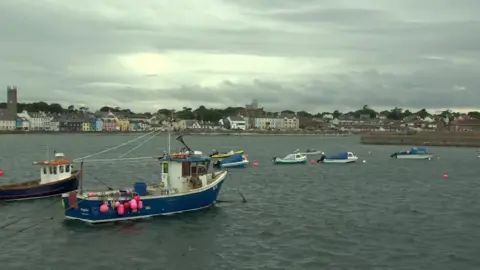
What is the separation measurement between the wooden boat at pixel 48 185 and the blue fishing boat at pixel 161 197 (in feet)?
30.2

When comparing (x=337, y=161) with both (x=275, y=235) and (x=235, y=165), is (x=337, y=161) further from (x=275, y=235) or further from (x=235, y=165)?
(x=275, y=235)

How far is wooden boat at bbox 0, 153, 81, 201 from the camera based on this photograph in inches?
1587

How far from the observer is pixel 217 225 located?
32875mm

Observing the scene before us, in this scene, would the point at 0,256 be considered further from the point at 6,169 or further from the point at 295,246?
the point at 6,169

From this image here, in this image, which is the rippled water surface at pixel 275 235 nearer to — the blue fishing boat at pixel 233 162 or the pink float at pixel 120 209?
the pink float at pixel 120 209

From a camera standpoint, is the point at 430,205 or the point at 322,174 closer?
the point at 430,205

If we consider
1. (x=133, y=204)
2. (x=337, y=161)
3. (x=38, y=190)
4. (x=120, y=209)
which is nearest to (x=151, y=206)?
(x=133, y=204)

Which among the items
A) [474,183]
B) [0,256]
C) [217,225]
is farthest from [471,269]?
[474,183]

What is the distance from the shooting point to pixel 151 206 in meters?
33.1

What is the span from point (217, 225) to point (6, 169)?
4446cm

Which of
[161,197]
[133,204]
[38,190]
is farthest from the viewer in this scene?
[38,190]

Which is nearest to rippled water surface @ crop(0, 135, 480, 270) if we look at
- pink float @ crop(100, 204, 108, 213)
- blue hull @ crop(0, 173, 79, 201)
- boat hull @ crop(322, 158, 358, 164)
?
blue hull @ crop(0, 173, 79, 201)

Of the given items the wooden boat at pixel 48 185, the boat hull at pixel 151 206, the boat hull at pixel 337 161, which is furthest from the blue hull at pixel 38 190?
the boat hull at pixel 337 161

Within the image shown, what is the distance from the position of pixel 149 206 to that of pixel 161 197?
35.7 inches
